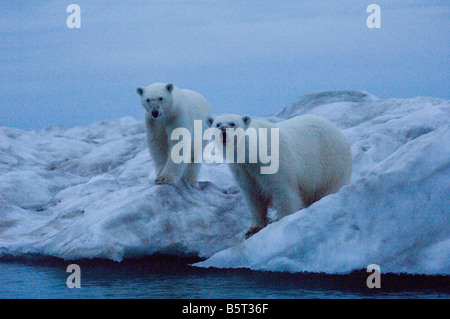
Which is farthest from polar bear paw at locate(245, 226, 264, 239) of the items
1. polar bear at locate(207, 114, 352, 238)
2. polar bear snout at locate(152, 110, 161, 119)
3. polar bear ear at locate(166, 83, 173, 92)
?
polar bear ear at locate(166, 83, 173, 92)

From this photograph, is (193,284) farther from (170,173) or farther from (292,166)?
(170,173)

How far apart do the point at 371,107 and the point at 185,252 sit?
10143 mm

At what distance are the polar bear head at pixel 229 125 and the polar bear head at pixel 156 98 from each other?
1.43 metres

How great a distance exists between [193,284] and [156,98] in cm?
309

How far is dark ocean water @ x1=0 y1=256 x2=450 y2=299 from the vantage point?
23.4 ft

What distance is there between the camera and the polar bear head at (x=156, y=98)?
9.73 metres

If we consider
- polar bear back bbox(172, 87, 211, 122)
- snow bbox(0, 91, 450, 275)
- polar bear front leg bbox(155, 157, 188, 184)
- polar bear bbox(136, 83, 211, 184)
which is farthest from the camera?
polar bear back bbox(172, 87, 211, 122)

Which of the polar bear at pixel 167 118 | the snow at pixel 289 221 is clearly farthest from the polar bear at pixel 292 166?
the polar bear at pixel 167 118

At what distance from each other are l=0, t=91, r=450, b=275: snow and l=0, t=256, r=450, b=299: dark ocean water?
0.14 metres

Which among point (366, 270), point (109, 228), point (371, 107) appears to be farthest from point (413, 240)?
point (371, 107)

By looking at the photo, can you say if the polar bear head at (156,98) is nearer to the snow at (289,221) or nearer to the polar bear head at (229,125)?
the snow at (289,221)

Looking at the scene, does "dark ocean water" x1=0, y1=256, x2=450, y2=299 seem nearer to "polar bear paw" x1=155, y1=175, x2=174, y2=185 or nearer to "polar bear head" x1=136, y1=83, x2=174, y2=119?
"polar bear paw" x1=155, y1=175, x2=174, y2=185

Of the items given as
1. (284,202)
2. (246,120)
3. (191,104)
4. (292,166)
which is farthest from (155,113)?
(284,202)

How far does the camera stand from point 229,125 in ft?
27.6
